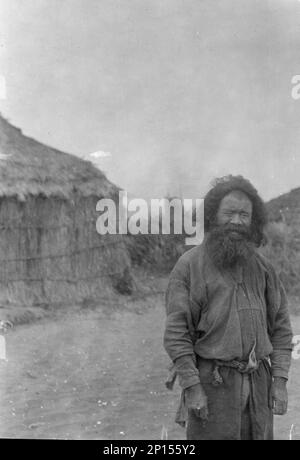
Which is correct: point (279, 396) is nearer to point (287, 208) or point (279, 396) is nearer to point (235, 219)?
point (235, 219)

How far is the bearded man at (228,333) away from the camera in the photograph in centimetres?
241

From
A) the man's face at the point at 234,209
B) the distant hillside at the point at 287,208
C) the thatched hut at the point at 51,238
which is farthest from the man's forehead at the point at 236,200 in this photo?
the thatched hut at the point at 51,238

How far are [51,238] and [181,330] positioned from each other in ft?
6.78

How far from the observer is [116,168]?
13.1ft

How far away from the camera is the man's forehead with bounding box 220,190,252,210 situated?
2.58 metres

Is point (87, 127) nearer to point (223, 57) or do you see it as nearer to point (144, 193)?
point (144, 193)

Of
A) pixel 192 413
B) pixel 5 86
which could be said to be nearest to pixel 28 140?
pixel 5 86

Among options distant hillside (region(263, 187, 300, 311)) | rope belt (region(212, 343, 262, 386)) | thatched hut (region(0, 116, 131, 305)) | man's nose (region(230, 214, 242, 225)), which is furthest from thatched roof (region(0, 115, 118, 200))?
rope belt (region(212, 343, 262, 386))

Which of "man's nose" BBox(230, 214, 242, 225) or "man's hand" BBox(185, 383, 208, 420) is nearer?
"man's hand" BBox(185, 383, 208, 420)

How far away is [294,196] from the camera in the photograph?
4.20 metres

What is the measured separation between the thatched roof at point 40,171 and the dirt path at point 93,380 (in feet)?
2.95

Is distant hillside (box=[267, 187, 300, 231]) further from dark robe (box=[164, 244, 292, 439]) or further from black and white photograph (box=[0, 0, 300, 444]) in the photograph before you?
dark robe (box=[164, 244, 292, 439])

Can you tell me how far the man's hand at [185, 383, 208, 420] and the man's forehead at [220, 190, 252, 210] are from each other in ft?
2.55

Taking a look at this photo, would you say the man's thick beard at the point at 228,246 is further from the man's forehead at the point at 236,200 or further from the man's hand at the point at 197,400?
the man's hand at the point at 197,400
